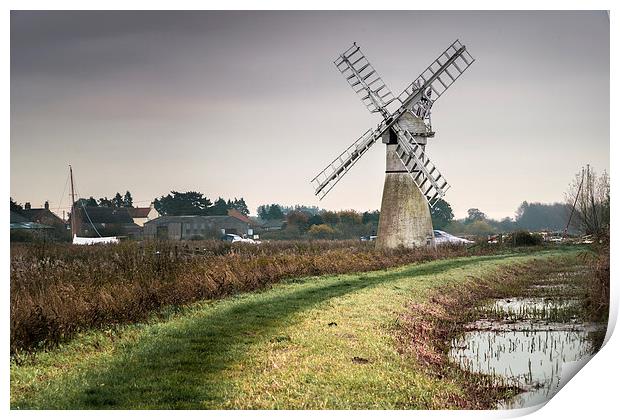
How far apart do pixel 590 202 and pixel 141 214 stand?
9.70 meters

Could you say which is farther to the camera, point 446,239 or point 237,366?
point 446,239

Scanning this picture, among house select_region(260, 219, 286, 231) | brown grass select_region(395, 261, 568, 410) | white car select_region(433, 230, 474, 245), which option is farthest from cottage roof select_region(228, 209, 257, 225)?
brown grass select_region(395, 261, 568, 410)

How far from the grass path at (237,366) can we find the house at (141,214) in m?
6.65

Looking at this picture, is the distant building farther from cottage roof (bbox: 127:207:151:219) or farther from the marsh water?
the marsh water

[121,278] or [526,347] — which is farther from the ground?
[121,278]

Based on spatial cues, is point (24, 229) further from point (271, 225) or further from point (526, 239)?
point (526, 239)

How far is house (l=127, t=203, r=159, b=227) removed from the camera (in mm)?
17234

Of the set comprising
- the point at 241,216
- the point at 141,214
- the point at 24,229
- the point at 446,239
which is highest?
the point at 241,216

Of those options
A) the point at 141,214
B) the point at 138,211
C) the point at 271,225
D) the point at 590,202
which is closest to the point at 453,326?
the point at 590,202

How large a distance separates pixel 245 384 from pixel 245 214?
43.3ft

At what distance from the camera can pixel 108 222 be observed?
56.3 ft

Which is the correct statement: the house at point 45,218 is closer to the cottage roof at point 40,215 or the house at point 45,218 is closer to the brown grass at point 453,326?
the cottage roof at point 40,215
